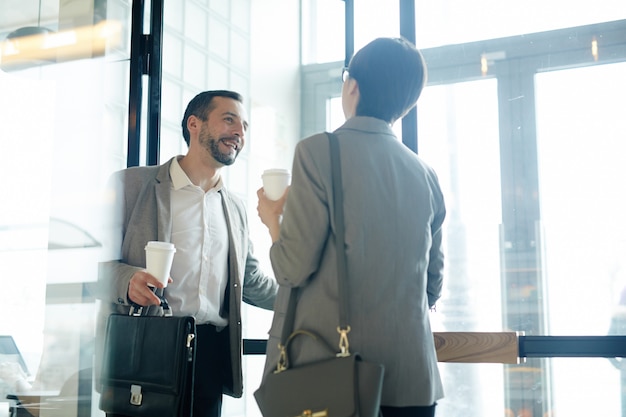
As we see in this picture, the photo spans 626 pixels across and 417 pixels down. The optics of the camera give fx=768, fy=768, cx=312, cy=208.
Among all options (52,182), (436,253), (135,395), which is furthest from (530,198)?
(52,182)

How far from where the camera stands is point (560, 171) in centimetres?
248

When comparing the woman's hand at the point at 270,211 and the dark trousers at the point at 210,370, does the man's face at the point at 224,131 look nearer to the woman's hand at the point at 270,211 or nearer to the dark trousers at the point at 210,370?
the dark trousers at the point at 210,370

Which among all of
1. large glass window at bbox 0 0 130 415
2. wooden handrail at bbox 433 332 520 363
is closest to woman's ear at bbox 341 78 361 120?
wooden handrail at bbox 433 332 520 363

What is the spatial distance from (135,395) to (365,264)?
43.2 inches

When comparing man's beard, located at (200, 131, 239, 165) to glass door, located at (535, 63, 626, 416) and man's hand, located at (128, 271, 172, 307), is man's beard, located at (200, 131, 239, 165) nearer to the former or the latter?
man's hand, located at (128, 271, 172, 307)

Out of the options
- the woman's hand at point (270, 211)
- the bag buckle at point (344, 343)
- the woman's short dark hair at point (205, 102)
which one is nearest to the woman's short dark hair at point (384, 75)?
the woman's hand at point (270, 211)

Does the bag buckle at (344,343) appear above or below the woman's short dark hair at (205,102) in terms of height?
below

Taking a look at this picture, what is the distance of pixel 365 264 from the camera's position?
1.46 meters

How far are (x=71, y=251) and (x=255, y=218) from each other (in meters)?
0.72

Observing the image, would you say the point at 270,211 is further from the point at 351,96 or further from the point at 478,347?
the point at 478,347

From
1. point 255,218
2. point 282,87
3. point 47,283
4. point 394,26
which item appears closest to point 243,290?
point 255,218

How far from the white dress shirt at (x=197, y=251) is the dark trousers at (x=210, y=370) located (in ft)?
0.15

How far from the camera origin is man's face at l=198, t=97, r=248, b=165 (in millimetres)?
2574

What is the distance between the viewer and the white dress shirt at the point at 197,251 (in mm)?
2365
